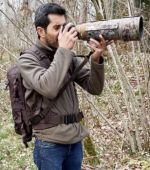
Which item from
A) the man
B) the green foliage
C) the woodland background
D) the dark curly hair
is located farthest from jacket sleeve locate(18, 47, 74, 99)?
the green foliage

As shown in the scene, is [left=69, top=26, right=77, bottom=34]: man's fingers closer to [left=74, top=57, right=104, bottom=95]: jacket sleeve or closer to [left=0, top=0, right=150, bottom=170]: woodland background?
[left=74, top=57, right=104, bottom=95]: jacket sleeve

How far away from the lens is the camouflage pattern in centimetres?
→ 286

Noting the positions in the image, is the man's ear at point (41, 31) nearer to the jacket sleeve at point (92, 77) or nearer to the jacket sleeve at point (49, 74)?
the jacket sleeve at point (49, 74)

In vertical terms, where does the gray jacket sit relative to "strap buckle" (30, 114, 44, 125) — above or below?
above

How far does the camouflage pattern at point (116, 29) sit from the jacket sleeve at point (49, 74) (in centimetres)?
20

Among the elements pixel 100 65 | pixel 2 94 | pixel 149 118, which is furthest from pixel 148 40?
pixel 2 94

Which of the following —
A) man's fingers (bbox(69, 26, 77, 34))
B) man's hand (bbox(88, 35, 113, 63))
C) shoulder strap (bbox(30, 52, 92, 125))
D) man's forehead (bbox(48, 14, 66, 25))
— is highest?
man's forehead (bbox(48, 14, 66, 25))

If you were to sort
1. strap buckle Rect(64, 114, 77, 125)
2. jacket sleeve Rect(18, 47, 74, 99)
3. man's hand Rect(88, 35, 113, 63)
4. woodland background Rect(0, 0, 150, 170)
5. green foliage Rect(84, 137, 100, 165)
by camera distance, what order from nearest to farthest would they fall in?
jacket sleeve Rect(18, 47, 74, 99)
man's hand Rect(88, 35, 113, 63)
strap buckle Rect(64, 114, 77, 125)
woodland background Rect(0, 0, 150, 170)
green foliage Rect(84, 137, 100, 165)

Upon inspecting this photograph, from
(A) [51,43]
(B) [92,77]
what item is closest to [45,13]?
(A) [51,43]

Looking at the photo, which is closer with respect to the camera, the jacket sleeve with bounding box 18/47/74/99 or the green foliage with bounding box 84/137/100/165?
the jacket sleeve with bounding box 18/47/74/99

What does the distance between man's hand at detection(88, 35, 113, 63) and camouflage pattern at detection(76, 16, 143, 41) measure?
36mm

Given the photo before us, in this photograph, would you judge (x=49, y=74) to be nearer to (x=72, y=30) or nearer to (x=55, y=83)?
(x=55, y=83)

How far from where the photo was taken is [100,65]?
10.4ft

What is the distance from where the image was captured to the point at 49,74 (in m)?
2.85
